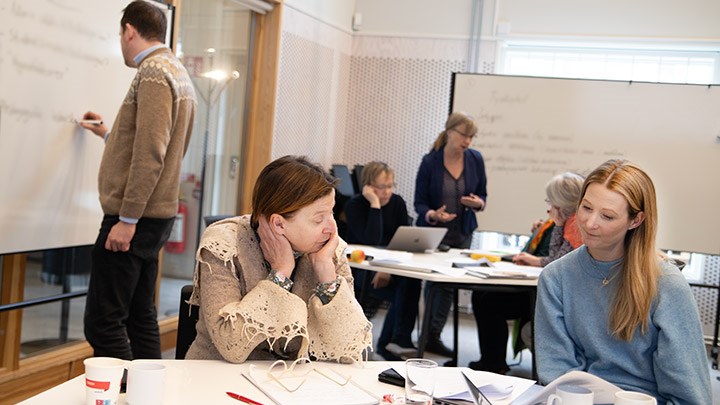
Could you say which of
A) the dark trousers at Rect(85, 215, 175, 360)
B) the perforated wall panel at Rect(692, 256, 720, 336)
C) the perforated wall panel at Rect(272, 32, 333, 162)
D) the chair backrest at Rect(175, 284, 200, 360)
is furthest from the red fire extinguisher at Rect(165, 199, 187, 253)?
the perforated wall panel at Rect(692, 256, 720, 336)

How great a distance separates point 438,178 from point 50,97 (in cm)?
260

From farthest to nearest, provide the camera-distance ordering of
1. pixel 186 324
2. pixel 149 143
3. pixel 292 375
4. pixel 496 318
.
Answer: pixel 496 318 → pixel 149 143 → pixel 186 324 → pixel 292 375

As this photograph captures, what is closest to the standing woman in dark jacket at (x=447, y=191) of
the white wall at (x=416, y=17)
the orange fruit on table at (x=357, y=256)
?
the orange fruit on table at (x=357, y=256)

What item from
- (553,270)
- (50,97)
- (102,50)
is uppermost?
(102,50)

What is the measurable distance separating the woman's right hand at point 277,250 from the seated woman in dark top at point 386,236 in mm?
2809

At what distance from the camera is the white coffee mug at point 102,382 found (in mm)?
1492

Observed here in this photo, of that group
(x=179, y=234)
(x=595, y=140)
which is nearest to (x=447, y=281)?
(x=179, y=234)

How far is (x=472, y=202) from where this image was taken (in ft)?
17.1

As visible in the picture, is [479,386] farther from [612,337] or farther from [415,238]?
[415,238]

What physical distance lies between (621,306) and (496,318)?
2.63m

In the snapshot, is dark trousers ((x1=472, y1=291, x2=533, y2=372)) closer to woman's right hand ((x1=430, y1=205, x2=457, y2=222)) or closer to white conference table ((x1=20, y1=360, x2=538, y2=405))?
woman's right hand ((x1=430, y1=205, x2=457, y2=222))

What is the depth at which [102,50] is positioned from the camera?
3.68 metres

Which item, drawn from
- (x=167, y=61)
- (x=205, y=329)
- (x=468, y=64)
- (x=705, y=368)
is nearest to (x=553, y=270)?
(x=705, y=368)

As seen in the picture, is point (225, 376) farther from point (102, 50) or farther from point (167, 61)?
point (102, 50)
